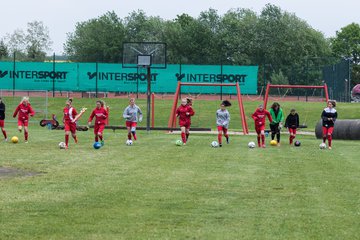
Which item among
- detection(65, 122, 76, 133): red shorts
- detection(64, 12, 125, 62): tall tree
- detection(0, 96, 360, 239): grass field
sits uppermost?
detection(64, 12, 125, 62): tall tree

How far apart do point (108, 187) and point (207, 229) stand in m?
4.85

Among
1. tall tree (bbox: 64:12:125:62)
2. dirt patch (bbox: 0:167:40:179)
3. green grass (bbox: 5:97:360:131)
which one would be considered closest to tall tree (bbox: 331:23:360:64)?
tall tree (bbox: 64:12:125:62)

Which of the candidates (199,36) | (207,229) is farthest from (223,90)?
(207,229)

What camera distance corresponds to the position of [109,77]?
5753 centimetres

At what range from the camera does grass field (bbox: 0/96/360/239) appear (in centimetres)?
1123

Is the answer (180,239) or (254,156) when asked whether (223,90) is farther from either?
(180,239)

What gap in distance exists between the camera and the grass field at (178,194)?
11227mm

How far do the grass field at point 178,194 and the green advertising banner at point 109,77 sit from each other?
1194 inches

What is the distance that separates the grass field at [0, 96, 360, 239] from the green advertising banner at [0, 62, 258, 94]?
30.3 m

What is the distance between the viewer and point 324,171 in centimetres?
1975

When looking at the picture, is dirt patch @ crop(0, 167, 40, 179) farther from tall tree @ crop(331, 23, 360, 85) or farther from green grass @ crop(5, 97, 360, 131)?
tall tree @ crop(331, 23, 360, 85)

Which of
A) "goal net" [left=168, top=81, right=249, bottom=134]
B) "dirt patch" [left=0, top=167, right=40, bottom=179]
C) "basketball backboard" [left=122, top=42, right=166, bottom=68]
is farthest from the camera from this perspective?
"goal net" [left=168, top=81, right=249, bottom=134]

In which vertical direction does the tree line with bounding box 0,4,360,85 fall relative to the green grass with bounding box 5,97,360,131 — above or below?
above

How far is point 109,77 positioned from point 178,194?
43153mm
